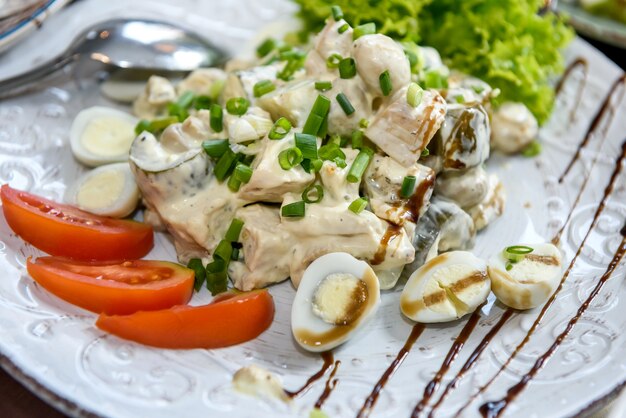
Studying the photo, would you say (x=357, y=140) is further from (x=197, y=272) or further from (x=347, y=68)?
(x=197, y=272)

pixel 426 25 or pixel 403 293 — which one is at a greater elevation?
pixel 426 25

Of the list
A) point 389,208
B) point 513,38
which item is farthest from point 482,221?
point 513,38

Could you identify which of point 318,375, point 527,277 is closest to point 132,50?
point 318,375

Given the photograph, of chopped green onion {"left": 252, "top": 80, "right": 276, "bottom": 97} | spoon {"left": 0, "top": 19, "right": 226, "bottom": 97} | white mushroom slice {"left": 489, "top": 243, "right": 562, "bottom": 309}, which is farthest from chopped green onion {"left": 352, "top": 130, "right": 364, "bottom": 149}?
spoon {"left": 0, "top": 19, "right": 226, "bottom": 97}

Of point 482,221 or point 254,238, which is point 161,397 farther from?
point 482,221

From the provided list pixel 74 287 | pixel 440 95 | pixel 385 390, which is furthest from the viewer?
pixel 440 95

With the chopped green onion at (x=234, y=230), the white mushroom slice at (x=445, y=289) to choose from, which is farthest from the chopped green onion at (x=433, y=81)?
the chopped green onion at (x=234, y=230)

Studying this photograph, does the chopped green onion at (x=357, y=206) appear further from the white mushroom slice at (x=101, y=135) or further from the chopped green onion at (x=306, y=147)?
the white mushroom slice at (x=101, y=135)
